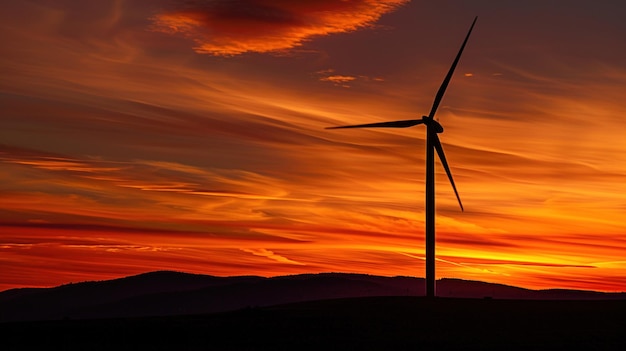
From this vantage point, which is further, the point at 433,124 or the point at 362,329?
the point at 433,124

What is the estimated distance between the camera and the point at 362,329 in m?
72.7

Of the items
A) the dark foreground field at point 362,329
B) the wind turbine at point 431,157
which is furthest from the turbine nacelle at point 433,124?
the dark foreground field at point 362,329

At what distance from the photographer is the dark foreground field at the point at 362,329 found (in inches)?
2518

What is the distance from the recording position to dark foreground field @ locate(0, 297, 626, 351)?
64.0 metres

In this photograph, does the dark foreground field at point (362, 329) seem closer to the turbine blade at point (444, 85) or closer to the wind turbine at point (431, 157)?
the wind turbine at point (431, 157)

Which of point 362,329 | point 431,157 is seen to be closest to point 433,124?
point 431,157

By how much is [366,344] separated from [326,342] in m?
2.87

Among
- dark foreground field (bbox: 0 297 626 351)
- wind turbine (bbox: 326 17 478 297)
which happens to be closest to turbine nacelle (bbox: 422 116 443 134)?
wind turbine (bbox: 326 17 478 297)

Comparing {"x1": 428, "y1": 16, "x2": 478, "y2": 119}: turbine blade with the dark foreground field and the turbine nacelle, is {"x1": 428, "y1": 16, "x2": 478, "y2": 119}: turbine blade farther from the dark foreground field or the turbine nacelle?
the dark foreground field

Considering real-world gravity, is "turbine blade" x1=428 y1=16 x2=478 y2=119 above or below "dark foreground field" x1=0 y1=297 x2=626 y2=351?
above

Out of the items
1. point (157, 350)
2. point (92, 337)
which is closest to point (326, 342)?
point (157, 350)

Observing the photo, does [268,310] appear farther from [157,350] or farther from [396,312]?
[157,350]

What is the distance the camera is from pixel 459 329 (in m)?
72.9

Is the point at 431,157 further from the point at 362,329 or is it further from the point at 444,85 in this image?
the point at 362,329
